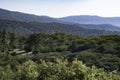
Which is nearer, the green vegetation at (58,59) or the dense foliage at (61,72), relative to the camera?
the dense foliage at (61,72)

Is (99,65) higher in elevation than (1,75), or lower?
lower

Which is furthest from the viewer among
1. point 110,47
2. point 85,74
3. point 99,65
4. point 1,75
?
point 110,47

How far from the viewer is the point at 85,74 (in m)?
23.6

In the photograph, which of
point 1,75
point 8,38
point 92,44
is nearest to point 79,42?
point 92,44

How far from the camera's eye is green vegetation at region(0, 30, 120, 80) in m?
25.3

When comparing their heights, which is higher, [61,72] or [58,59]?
[58,59]

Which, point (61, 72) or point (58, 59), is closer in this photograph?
point (61, 72)

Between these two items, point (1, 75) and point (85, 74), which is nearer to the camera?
point (85, 74)

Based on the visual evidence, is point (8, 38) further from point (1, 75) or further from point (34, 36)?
point (1, 75)

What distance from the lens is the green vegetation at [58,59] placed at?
997 inches

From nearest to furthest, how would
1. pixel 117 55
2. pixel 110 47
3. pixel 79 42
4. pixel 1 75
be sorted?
pixel 1 75
pixel 117 55
pixel 110 47
pixel 79 42

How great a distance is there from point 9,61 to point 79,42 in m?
53.9

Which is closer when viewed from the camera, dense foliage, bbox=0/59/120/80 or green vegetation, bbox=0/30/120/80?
dense foliage, bbox=0/59/120/80

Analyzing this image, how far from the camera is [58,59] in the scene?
26781 millimetres
